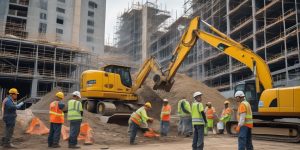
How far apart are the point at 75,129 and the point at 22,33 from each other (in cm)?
4210

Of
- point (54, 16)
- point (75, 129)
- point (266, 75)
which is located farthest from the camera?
point (54, 16)

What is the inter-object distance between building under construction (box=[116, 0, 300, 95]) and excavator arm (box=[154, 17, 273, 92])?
1606 centimetres

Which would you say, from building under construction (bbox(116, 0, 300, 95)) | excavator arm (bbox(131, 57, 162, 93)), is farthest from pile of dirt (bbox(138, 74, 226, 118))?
building under construction (bbox(116, 0, 300, 95))

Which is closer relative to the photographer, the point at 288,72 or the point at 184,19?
the point at 288,72

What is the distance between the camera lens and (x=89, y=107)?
18062 millimetres

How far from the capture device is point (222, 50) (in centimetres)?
1449

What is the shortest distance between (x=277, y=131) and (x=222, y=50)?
14.2 feet

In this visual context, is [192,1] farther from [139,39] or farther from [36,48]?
[36,48]

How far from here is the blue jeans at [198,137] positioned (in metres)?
8.26

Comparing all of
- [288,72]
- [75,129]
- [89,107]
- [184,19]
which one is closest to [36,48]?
[184,19]

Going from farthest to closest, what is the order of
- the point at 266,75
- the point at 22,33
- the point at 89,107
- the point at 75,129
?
the point at 22,33, the point at 89,107, the point at 266,75, the point at 75,129

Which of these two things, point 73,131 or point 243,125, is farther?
point 73,131

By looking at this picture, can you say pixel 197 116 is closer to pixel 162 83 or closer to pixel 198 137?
pixel 198 137

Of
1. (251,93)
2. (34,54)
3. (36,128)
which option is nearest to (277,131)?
(251,93)
